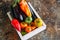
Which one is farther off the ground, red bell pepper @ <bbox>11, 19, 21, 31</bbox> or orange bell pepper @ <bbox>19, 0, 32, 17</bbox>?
orange bell pepper @ <bbox>19, 0, 32, 17</bbox>

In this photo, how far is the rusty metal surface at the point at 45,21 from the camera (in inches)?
43.8

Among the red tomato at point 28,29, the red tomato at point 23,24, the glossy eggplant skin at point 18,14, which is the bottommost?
the red tomato at point 28,29

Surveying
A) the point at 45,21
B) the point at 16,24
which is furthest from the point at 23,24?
the point at 45,21

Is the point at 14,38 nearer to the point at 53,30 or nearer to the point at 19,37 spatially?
the point at 19,37

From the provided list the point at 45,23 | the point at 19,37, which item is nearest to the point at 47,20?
the point at 45,23

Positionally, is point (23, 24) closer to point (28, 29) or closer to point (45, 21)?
point (28, 29)

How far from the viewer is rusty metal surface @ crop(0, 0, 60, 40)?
1.11 meters

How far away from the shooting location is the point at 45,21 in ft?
3.83

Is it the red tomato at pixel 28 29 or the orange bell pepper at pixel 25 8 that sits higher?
the orange bell pepper at pixel 25 8

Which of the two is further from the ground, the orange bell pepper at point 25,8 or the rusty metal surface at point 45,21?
the orange bell pepper at point 25,8

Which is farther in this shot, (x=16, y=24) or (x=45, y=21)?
(x=45, y=21)

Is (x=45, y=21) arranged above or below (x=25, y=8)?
below

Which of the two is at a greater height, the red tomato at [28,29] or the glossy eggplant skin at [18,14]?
the glossy eggplant skin at [18,14]

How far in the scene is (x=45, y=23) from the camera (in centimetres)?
116
